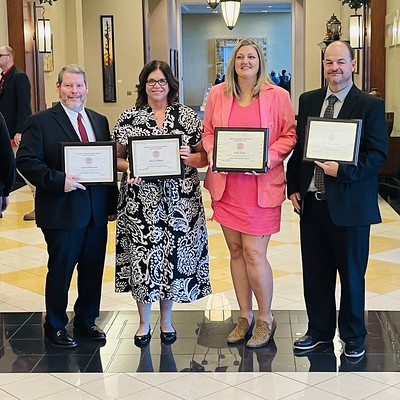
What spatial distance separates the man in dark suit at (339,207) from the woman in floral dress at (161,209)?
554 millimetres

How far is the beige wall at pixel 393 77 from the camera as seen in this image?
9.30m

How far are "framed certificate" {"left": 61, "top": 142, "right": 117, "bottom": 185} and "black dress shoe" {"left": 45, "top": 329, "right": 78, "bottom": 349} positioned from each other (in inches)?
35.7

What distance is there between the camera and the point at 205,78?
29.4 m

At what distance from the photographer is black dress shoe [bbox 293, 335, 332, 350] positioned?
4.00 metres

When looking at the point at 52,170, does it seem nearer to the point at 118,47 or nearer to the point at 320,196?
the point at 320,196

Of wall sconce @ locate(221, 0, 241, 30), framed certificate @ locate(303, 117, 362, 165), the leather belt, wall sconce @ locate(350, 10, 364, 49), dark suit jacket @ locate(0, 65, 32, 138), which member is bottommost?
the leather belt

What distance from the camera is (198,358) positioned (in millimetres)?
3922

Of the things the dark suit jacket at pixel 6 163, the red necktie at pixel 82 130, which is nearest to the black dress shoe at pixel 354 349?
the red necktie at pixel 82 130

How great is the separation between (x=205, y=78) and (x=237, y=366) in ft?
85.9

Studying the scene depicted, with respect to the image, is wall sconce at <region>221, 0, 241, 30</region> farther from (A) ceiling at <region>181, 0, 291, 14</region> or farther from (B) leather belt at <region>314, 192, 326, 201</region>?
(A) ceiling at <region>181, 0, 291, 14</region>

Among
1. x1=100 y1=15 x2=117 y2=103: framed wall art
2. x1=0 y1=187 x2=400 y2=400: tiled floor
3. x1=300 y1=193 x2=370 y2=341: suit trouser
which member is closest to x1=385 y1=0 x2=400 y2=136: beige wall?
x1=0 y1=187 x2=400 y2=400: tiled floor

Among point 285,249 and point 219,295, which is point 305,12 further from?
point 219,295

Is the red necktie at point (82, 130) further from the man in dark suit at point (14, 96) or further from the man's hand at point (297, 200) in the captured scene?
the man in dark suit at point (14, 96)

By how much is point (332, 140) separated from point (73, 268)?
1609 mm
